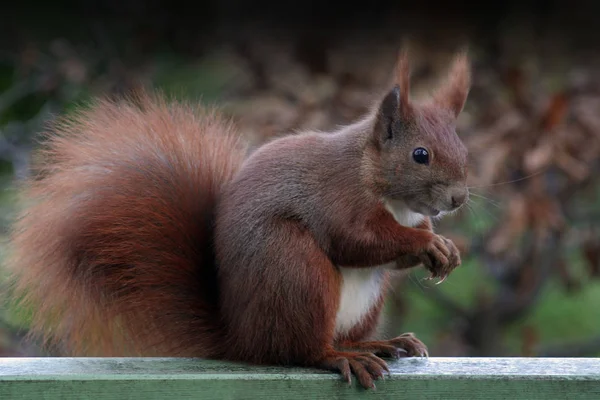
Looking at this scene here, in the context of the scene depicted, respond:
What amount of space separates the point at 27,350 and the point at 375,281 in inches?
56.3

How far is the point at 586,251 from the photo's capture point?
269 cm

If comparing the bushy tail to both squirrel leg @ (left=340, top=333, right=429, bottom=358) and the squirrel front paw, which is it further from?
the squirrel front paw

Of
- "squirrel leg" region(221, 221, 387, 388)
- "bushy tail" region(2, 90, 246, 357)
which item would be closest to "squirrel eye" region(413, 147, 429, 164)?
"squirrel leg" region(221, 221, 387, 388)

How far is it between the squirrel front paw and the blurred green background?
45 centimetres

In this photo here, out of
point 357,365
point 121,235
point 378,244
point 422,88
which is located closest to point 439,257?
point 378,244

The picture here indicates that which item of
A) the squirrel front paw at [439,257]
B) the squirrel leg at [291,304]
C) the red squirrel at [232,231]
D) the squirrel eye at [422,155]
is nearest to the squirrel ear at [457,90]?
the red squirrel at [232,231]

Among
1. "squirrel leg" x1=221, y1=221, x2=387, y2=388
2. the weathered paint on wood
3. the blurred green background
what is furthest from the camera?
the blurred green background

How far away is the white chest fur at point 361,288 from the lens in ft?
5.04

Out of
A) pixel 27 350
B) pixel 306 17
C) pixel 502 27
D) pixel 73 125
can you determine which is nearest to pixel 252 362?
pixel 73 125

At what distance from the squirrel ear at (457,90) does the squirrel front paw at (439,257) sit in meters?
0.25

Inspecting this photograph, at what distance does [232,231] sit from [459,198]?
14.4 inches

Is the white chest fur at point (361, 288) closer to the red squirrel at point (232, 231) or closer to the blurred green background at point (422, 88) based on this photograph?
the red squirrel at point (232, 231)

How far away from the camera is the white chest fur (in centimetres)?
154

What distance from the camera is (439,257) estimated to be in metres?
1.47
